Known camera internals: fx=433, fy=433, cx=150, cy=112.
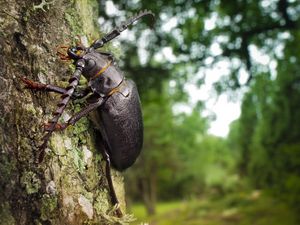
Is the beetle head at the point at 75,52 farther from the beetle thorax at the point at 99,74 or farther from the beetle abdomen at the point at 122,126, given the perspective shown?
the beetle abdomen at the point at 122,126

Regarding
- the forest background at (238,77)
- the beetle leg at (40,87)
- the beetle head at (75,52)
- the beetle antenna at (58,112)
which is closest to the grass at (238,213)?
the forest background at (238,77)

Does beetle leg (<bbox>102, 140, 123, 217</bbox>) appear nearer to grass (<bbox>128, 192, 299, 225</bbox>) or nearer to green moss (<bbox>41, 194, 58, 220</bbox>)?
green moss (<bbox>41, 194, 58, 220</bbox>)

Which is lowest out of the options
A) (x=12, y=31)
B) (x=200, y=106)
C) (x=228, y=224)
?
(x=228, y=224)

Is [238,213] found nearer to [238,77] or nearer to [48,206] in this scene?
[238,77]

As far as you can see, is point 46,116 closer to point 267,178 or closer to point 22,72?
point 22,72

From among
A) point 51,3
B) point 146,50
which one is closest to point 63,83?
point 51,3

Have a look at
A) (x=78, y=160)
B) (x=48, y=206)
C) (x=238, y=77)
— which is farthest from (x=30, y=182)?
(x=238, y=77)

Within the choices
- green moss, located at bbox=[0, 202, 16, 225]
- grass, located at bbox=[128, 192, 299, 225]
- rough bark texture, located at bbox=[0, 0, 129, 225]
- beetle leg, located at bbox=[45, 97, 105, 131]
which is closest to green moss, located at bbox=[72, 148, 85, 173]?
rough bark texture, located at bbox=[0, 0, 129, 225]
